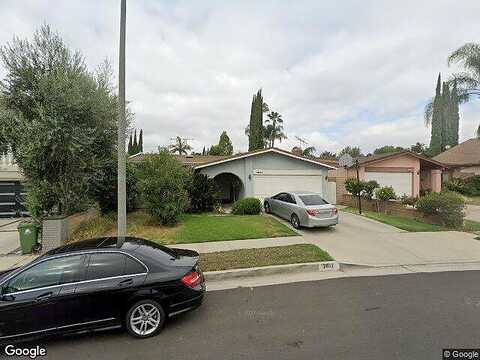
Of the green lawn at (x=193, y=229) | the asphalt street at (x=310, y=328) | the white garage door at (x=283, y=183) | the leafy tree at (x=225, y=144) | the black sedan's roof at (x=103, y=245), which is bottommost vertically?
the asphalt street at (x=310, y=328)

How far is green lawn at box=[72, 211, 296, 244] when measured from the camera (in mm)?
9922

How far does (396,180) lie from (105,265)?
22.8 meters

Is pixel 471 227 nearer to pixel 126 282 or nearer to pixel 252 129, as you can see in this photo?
pixel 126 282

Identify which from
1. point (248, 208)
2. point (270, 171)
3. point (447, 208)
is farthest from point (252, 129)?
point (447, 208)

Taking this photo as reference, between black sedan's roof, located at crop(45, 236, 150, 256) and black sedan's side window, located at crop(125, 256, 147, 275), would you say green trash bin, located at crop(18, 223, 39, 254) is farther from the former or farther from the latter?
black sedan's side window, located at crop(125, 256, 147, 275)

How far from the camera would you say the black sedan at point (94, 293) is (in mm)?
3854

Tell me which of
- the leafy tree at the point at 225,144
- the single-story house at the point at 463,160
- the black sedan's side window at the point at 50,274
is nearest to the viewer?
the black sedan's side window at the point at 50,274

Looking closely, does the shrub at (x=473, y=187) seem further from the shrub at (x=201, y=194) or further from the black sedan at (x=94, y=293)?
the black sedan at (x=94, y=293)

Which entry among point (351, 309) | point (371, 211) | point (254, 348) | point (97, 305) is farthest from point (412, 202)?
point (97, 305)

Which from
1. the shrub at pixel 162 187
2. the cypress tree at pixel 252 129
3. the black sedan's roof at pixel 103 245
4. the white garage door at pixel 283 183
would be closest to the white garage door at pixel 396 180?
the white garage door at pixel 283 183

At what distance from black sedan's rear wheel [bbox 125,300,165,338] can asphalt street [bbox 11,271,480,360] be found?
12 centimetres

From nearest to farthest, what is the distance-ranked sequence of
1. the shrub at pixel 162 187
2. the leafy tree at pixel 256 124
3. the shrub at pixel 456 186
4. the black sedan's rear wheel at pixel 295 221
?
the black sedan's rear wheel at pixel 295 221 → the shrub at pixel 162 187 → the shrub at pixel 456 186 → the leafy tree at pixel 256 124

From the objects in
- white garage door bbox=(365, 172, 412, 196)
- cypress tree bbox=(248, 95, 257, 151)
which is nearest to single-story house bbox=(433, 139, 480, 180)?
white garage door bbox=(365, 172, 412, 196)

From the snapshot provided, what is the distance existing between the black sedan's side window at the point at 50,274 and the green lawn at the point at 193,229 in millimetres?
5396
